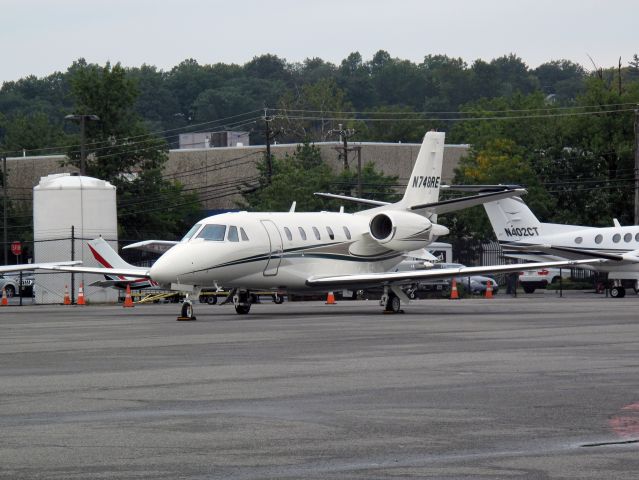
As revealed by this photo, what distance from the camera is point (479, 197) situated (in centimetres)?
3064

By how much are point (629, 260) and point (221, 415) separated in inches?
1552

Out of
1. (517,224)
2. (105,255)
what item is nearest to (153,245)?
(105,255)

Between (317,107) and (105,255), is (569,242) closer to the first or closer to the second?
(105,255)

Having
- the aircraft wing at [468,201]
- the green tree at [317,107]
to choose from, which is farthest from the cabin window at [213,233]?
the green tree at [317,107]

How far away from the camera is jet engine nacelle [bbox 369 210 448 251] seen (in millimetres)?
33875

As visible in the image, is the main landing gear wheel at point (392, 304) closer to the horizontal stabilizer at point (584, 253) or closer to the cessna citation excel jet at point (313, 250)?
the cessna citation excel jet at point (313, 250)

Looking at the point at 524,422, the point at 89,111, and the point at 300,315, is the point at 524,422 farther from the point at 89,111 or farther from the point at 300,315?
the point at 89,111

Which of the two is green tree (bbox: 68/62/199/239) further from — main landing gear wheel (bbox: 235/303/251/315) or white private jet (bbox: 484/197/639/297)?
main landing gear wheel (bbox: 235/303/251/315)

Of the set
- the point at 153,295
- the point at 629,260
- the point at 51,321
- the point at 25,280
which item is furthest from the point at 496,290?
the point at 51,321

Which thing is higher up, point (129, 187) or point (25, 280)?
point (129, 187)

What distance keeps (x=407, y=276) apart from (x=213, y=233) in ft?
15.6

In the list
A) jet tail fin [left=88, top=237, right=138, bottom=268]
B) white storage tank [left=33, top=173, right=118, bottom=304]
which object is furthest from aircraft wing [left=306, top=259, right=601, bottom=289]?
white storage tank [left=33, top=173, right=118, bottom=304]

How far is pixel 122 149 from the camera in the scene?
8244 centimetres

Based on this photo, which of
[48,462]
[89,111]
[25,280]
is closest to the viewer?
[48,462]
